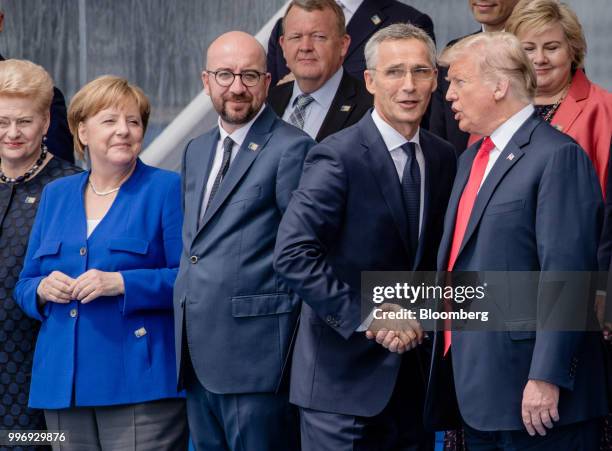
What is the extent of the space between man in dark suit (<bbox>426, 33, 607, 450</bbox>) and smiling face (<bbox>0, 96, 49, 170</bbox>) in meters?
1.73

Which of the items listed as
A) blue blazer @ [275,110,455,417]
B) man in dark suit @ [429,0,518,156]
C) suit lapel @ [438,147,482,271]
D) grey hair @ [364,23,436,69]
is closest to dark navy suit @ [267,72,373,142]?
man in dark suit @ [429,0,518,156]

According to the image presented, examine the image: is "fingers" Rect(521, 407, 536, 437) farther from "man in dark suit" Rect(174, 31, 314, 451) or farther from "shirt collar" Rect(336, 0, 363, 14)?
"shirt collar" Rect(336, 0, 363, 14)

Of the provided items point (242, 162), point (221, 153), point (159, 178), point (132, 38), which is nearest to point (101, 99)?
point (159, 178)

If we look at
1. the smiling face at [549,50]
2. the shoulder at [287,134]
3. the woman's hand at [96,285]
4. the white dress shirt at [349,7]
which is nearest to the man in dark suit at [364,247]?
the shoulder at [287,134]

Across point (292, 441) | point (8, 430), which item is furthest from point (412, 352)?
point (8, 430)

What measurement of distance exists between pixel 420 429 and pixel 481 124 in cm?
97

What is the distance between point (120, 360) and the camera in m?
4.34

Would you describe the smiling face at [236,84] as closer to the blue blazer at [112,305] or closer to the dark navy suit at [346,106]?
the blue blazer at [112,305]

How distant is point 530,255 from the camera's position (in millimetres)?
3574

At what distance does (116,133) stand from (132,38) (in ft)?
15.1

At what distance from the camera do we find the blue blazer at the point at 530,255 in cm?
348

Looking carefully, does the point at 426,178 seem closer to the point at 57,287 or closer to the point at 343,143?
the point at 343,143

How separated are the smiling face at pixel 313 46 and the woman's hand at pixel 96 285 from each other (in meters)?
1.27

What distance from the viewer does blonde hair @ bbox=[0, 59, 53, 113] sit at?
15.4ft
